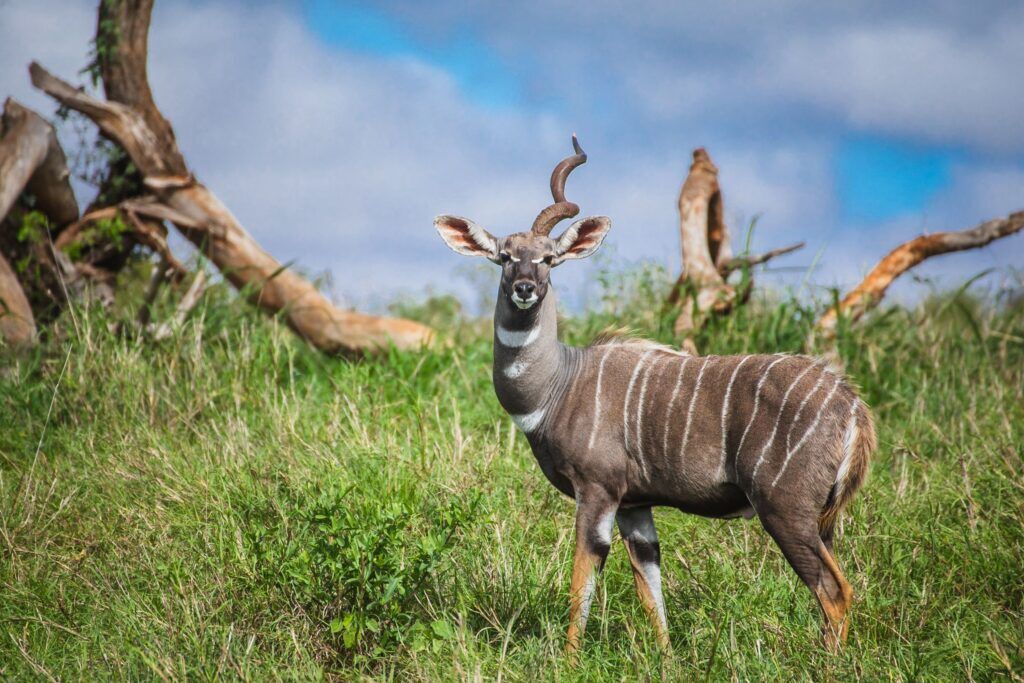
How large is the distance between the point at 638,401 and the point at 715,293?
13.4 ft

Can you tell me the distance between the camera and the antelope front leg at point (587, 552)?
4172 millimetres

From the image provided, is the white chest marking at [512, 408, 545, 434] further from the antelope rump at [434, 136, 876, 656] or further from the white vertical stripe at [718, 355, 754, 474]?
the white vertical stripe at [718, 355, 754, 474]

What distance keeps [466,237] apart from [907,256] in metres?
5.44

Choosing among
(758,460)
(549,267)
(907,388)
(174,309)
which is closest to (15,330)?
(174,309)

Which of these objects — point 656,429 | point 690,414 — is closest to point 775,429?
point 690,414

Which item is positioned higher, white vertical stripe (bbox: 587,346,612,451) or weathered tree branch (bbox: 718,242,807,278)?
weathered tree branch (bbox: 718,242,807,278)

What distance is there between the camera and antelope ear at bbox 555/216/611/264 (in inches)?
182

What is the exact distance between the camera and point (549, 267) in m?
4.54

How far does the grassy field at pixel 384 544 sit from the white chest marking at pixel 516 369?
612 mm

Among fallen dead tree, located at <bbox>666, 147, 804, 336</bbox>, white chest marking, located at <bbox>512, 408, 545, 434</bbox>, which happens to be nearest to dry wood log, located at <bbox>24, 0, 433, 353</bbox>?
fallen dead tree, located at <bbox>666, 147, 804, 336</bbox>

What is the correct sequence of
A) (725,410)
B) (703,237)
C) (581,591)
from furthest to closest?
(703,237)
(725,410)
(581,591)

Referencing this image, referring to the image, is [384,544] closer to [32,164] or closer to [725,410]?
[725,410]

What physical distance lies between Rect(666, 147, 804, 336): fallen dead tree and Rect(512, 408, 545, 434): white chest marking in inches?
148

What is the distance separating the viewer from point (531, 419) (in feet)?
14.9
